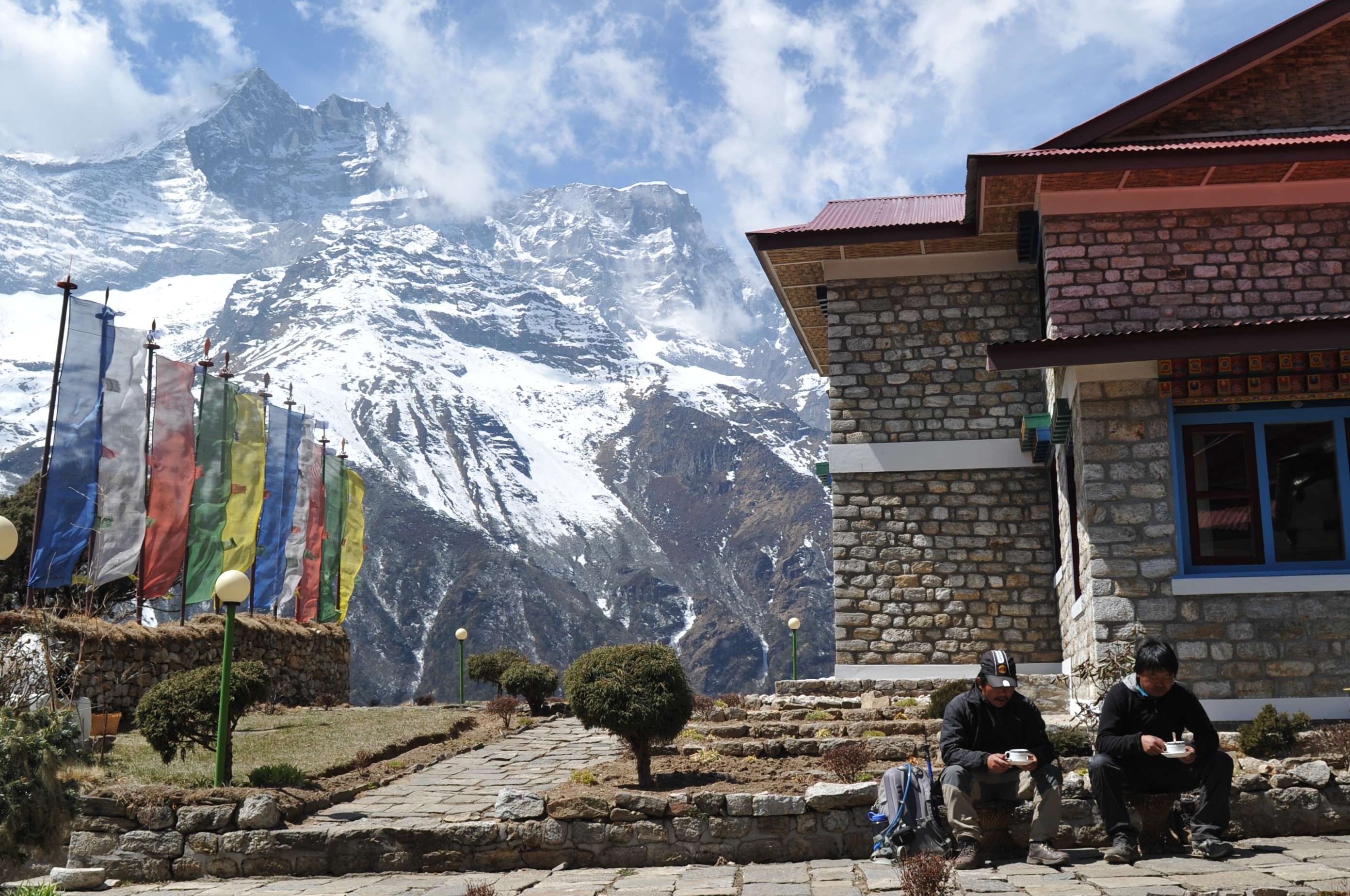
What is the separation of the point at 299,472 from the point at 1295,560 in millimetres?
21901

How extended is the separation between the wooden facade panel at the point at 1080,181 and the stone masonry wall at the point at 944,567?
157 inches

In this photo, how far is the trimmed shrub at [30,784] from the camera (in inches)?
272

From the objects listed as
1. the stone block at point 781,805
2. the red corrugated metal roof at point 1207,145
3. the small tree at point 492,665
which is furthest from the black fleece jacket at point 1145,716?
the small tree at point 492,665

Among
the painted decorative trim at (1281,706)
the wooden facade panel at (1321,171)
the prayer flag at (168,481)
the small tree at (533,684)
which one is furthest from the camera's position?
the small tree at (533,684)

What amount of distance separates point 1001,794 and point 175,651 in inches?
648

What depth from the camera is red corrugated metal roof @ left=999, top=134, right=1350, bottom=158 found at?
35.0 feet

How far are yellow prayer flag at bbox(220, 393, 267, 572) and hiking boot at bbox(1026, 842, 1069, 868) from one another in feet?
59.5

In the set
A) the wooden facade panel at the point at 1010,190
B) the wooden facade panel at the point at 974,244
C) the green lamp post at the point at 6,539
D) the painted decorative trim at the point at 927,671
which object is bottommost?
the painted decorative trim at the point at 927,671

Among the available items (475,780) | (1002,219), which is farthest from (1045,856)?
(1002,219)

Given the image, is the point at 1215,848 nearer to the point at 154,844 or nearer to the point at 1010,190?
the point at 1010,190

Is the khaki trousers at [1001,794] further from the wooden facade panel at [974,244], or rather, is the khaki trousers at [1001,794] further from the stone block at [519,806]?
the wooden facade panel at [974,244]

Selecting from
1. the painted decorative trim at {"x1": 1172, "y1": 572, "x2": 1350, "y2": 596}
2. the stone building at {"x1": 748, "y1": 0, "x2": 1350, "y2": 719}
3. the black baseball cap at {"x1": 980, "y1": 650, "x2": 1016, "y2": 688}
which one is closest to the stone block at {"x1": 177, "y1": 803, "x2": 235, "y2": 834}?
the black baseball cap at {"x1": 980, "y1": 650, "x2": 1016, "y2": 688}

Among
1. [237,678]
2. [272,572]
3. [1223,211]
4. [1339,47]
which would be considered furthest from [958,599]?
[272,572]

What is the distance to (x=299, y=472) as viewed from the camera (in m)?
26.7
